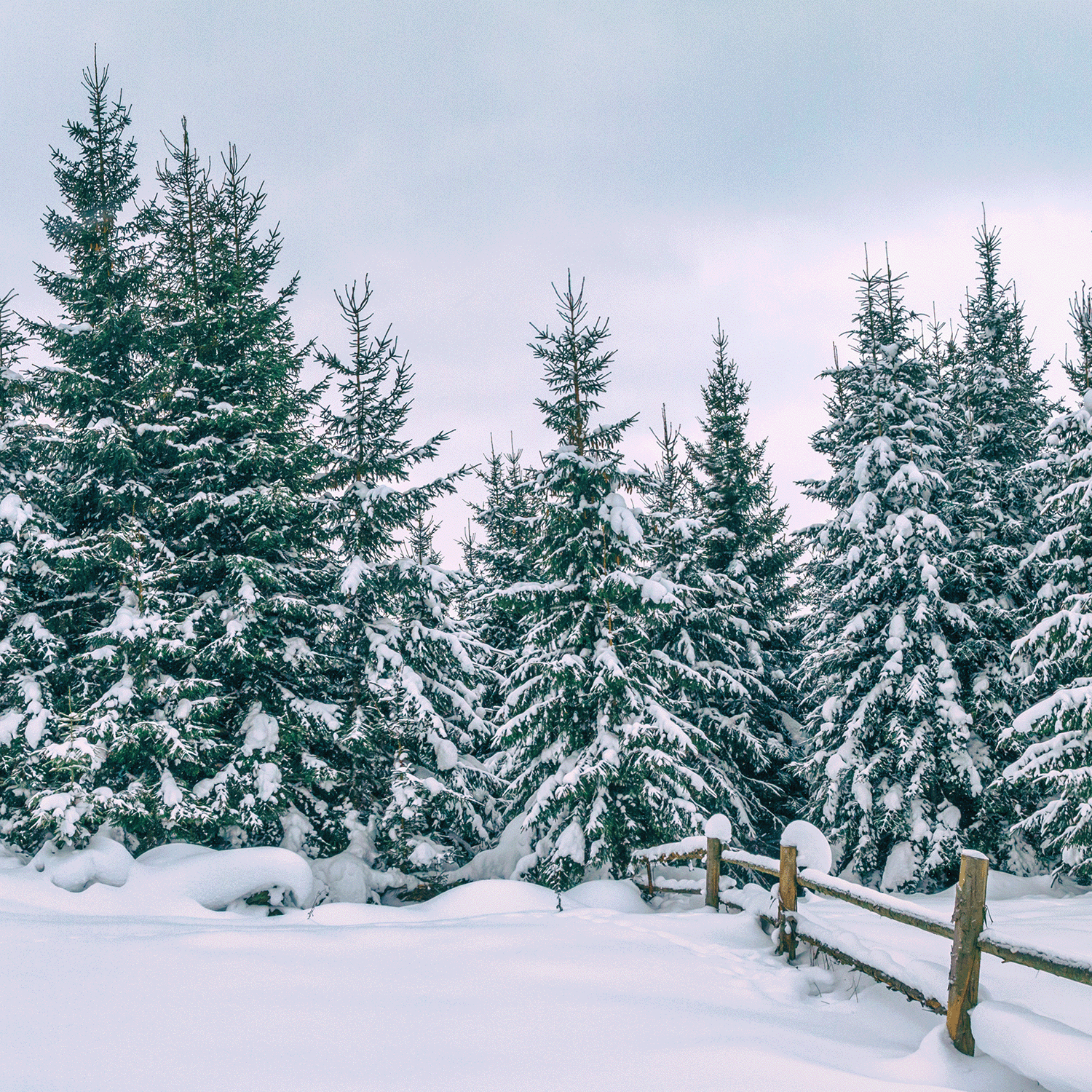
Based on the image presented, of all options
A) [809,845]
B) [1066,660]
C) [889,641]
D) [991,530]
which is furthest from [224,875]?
[991,530]

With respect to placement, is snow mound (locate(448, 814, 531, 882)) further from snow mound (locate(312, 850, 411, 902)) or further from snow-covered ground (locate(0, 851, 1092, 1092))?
snow-covered ground (locate(0, 851, 1092, 1092))

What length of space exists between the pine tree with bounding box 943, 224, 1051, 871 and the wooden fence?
10123 millimetres

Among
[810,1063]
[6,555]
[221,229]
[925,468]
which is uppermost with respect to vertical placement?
[221,229]

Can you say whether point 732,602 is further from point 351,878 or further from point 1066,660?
point 351,878

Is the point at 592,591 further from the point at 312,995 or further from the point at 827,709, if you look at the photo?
the point at 312,995

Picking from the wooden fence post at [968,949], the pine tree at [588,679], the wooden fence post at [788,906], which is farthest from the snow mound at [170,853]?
Result: the wooden fence post at [968,949]

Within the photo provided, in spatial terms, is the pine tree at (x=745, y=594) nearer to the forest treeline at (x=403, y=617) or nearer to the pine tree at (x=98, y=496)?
the forest treeline at (x=403, y=617)

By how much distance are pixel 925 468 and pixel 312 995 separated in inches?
631

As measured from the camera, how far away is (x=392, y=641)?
1485 centimetres

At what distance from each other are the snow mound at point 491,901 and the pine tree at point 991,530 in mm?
10411

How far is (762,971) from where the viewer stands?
6.97 m

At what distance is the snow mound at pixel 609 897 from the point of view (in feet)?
37.0

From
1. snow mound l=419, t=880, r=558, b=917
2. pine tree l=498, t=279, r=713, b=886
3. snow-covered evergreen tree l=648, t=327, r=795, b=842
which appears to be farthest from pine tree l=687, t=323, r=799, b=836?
snow mound l=419, t=880, r=558, b=917

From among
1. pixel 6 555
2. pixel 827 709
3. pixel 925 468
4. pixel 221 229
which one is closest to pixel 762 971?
pixel 827 709
